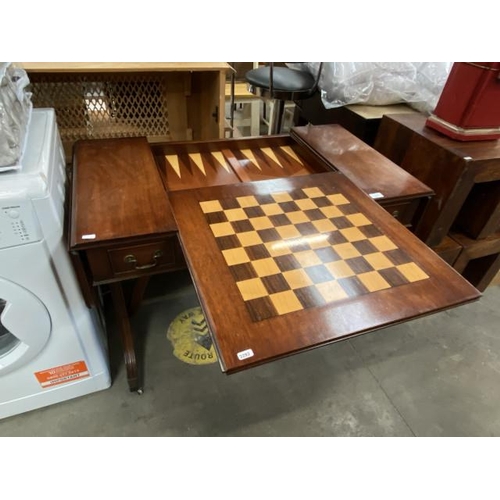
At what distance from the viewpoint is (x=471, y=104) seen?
148 centimetres

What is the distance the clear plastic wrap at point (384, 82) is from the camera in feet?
6.32

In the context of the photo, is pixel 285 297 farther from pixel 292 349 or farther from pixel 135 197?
pixel 135 197

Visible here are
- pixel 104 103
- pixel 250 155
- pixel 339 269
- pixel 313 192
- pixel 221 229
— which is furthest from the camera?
pixel 104 103

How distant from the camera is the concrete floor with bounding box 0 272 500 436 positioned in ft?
4.63

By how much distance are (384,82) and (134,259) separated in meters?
1.74

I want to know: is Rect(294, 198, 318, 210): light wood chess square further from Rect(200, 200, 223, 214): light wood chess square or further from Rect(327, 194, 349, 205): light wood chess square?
Rect(200, 200, 223, 214): light wood chess square

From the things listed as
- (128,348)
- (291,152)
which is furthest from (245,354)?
(291,152)

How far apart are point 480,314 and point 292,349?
5.91 ft

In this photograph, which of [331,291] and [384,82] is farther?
[384,82]

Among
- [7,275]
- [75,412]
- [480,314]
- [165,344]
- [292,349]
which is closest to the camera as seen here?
[292,349]

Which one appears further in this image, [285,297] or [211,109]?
[211,109]

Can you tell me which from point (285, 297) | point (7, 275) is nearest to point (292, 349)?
point (285, 297)

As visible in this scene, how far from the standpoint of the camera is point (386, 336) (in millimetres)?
1857

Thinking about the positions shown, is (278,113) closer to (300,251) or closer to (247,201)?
(247,201)
